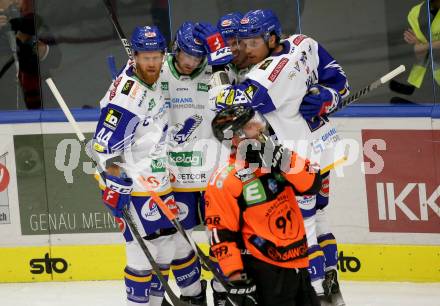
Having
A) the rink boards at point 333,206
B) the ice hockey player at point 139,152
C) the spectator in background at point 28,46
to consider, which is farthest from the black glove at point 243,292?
the spectator in background at point 28,46

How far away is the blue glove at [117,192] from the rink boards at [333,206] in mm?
1618

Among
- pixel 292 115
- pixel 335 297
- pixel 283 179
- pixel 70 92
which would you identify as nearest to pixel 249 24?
pixel 292 115

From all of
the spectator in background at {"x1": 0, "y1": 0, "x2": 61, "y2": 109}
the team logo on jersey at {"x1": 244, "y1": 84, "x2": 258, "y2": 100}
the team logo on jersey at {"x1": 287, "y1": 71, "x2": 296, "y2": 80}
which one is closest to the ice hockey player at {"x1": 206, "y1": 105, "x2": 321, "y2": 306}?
the team logo on jersey at {"x1": 244, "y1": 84, "x2": 258, "y2": 100}

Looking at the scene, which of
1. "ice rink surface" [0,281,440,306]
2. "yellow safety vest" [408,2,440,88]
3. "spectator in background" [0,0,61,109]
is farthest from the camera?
"spectator in background" [0,0,61,109]

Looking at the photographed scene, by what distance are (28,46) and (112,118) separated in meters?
1.98

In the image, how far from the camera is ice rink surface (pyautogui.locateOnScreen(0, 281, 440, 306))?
21.7 feet

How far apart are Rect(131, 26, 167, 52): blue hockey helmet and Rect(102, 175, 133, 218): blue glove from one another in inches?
26.2

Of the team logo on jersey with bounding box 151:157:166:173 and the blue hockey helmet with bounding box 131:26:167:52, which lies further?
the team logo on jersey with bounding box 151:157:166:173

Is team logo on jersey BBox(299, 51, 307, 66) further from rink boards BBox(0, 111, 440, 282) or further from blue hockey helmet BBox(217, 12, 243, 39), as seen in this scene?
rink boards BBox(0, 111, 440, 282)

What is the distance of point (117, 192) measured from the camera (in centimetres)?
572

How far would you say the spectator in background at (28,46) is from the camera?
7.41 metres

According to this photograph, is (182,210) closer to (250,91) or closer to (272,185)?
(250,91)

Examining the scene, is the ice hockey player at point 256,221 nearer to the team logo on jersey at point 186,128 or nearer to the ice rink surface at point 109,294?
the team logo on jersey at point 186,128

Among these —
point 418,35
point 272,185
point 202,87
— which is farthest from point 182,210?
point 418,35
